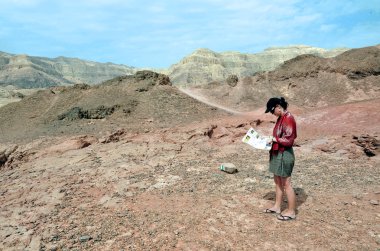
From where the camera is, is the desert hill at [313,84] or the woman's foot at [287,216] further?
the desert hill at [313,84]

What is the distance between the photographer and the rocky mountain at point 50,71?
98.8m

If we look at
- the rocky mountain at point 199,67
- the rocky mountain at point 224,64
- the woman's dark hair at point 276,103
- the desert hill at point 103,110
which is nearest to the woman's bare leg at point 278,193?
the woman's dark hair at point 276,103

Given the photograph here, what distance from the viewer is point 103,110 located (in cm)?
1515

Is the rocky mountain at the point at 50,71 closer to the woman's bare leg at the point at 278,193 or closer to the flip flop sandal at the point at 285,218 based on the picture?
the woman's bare leg at the point at 278,193

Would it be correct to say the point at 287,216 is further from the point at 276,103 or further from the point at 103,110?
the point at 103,110

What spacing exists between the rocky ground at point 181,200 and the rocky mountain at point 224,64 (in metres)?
68.5

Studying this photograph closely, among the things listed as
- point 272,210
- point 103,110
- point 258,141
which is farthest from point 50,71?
point 272,210

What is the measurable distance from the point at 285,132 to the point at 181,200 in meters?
2.02

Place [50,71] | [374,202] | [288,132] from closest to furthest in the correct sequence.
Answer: [288,132]
[374,202]
[50,71]

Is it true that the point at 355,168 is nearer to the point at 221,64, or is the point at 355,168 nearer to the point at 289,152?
the point at 289,152

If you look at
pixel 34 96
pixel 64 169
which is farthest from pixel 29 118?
pixel 64 169

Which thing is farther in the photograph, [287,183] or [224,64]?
[224,64]

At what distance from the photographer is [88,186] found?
275 inches

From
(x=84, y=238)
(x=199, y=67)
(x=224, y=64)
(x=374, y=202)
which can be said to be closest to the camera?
(x=84, y=238)
